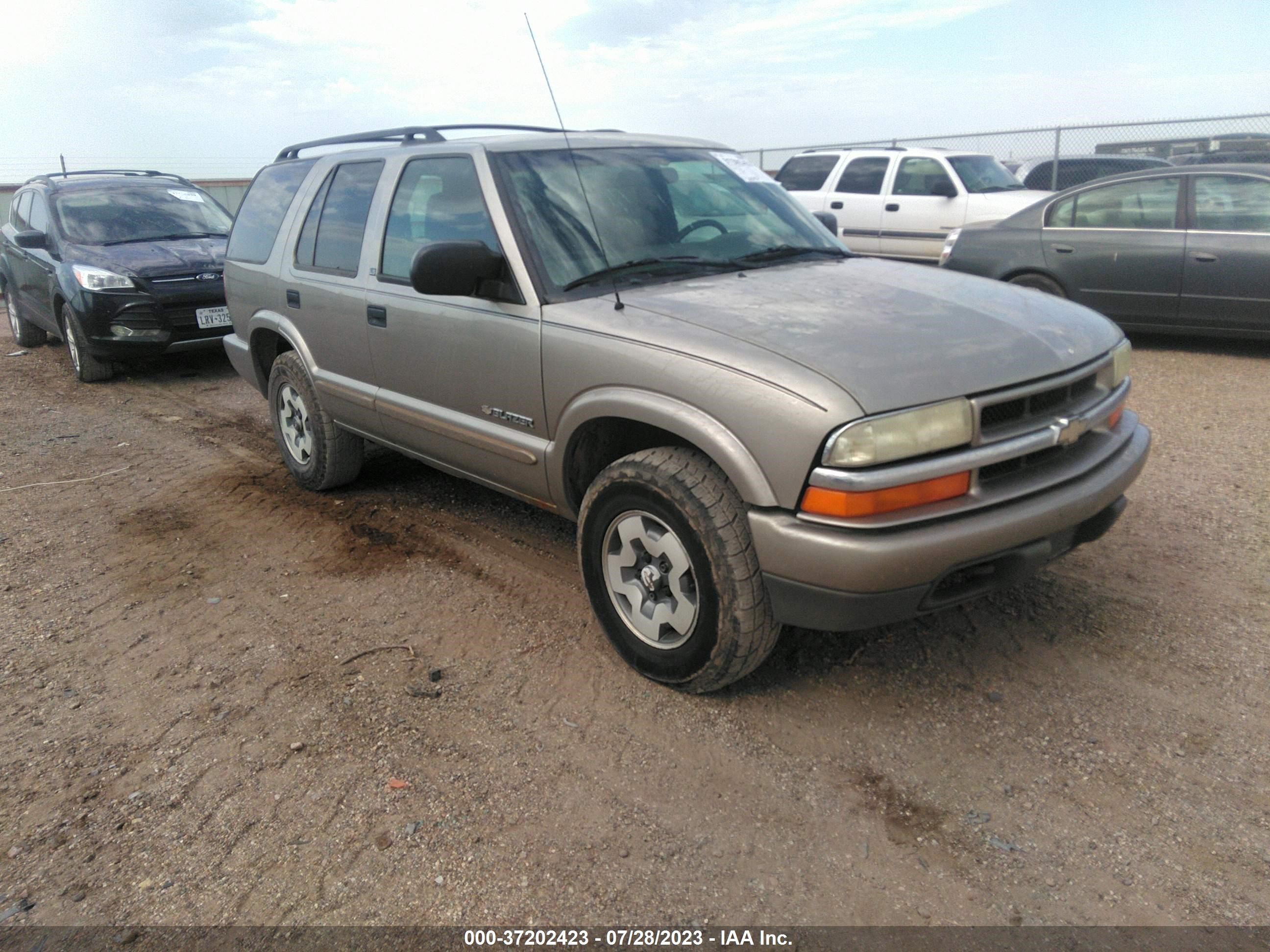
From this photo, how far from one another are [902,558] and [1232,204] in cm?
673

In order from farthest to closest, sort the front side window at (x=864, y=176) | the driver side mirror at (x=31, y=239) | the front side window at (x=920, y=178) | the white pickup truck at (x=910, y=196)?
the front side window at (x=864, y=176) → the front side window at (x=920, y=178) → the white pickup truck at (x=910, y=196) → the driver side mirror at (x=31, y=239)

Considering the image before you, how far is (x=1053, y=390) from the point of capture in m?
2.94

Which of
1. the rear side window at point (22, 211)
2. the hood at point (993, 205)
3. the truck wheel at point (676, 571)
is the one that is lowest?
the truck wheel at point (676, 571)

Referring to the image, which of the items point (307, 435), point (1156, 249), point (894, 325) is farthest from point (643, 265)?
point (1156, 249)

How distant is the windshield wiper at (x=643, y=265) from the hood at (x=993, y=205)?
9.19m

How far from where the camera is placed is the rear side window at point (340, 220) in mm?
4477

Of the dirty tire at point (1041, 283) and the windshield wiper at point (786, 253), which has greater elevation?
the windshield wiper at point (786, 253)

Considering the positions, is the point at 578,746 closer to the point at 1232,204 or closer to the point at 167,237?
the point at 1232,204

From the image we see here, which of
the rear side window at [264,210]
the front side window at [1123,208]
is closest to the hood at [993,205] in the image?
the front side window at [1123,208]

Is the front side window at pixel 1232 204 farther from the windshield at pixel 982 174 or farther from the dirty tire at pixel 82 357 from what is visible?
the dirty tire at pixel 82 357

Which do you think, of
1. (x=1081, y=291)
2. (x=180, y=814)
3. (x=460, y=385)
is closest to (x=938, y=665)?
(x=460, y=385)

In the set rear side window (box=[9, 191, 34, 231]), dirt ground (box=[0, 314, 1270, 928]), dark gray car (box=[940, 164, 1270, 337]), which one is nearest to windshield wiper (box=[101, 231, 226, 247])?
rear side window (box=[9, 191, 34, 231])

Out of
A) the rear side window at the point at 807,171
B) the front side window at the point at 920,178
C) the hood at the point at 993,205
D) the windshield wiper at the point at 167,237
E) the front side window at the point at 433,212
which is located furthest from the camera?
the rear side window at the point at 807,171

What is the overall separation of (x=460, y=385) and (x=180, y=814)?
190cm
